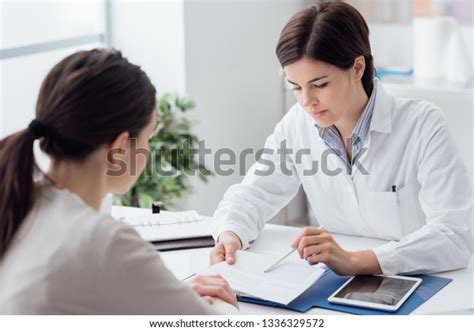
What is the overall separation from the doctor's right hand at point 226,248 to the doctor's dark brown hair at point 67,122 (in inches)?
22.0

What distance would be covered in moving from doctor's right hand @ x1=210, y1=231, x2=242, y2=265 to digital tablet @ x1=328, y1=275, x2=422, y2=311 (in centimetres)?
26

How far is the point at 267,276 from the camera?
160 cm

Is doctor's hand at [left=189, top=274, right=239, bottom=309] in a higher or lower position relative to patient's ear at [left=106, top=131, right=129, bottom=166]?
lower

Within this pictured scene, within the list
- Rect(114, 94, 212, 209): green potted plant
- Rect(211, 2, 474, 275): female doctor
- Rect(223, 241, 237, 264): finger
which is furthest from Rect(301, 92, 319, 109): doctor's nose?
Rect(114, 94, 212, 209): green potted plant

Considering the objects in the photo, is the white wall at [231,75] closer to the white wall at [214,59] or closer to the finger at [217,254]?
the white wall at [214,59]

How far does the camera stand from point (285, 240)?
1.93m

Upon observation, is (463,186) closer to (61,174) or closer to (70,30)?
(61,174)

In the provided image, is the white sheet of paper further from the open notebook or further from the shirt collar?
the shirt collar

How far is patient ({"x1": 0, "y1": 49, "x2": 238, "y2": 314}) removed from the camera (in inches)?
44.5

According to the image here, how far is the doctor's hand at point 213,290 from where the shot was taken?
1454 millimetres

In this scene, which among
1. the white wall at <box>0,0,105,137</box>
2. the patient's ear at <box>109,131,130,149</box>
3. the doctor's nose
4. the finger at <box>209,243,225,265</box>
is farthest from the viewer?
the white wall at <box>0,0,105,137</box>

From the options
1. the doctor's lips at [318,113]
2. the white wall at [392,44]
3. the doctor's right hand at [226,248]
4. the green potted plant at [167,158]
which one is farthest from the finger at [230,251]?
the white wall at [392,44]

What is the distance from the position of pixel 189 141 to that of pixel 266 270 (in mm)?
1563

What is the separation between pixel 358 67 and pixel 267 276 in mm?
600
